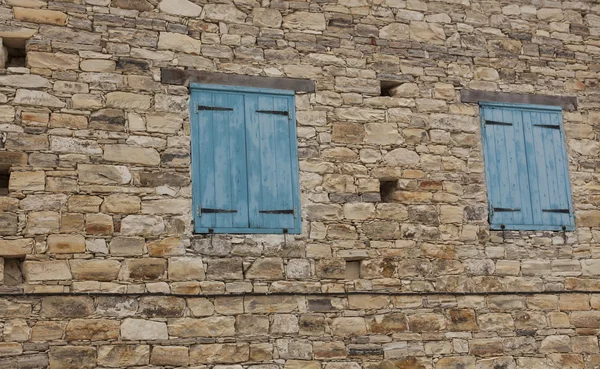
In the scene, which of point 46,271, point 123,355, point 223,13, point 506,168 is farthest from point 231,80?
point 506,168

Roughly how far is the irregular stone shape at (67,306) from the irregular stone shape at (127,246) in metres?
0.44

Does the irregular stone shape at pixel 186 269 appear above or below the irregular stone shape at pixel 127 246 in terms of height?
below

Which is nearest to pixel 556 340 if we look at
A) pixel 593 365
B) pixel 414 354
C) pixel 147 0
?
pixel 593 365

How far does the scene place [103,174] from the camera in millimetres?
6922

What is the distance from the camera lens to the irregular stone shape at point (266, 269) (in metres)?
7.18

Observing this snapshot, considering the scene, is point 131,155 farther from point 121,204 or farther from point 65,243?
point 65,243

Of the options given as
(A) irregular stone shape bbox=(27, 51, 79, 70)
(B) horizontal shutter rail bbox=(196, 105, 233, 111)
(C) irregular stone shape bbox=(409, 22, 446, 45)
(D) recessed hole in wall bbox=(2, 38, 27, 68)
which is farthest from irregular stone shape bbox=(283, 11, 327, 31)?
(D) recessed hole in wall bbox=(2, 38, 27, 68)

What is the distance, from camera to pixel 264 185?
738 centimetres

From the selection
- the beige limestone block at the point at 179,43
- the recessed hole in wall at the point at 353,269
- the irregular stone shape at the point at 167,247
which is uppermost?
the beige limestone block at the point at 179,43

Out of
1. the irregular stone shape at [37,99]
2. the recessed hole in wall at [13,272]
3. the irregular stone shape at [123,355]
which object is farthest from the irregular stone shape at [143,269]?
the irregular stone shape at [37,99]

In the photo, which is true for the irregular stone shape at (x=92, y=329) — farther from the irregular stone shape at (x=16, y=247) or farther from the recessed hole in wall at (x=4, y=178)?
the recessed hole in wall at (x=4, y=178)

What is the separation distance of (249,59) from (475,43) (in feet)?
7.95

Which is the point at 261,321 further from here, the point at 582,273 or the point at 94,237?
the point at 582,273

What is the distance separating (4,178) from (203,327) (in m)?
2.04
